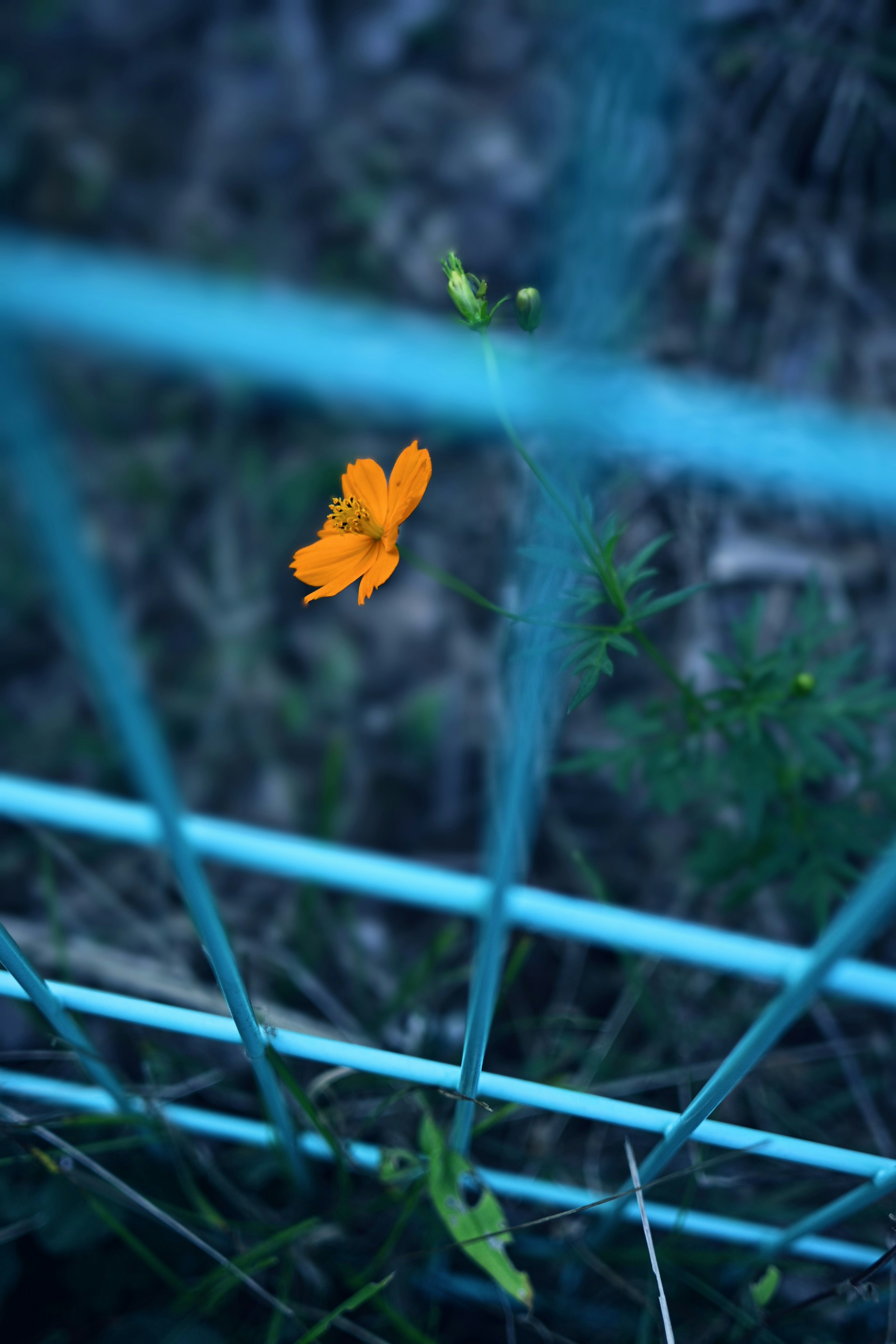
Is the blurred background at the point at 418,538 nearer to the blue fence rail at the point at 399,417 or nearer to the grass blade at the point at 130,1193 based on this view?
the grass blade at the point at 130,1193

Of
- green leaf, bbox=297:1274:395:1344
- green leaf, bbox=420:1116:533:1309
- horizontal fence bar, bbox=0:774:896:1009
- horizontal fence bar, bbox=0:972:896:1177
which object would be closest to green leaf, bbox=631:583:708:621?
horizontal fence bar, bbox=0:774:896:1009

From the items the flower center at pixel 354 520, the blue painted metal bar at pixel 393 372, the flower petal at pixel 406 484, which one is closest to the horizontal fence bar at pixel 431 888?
the blue painted metal bar at pixel 393 372

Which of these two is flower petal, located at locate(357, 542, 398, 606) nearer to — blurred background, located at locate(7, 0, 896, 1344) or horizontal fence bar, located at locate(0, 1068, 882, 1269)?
blurred background, located at locate(7, 0, 896, 1344)

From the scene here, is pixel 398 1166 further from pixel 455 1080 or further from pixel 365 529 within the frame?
pixel 365 529

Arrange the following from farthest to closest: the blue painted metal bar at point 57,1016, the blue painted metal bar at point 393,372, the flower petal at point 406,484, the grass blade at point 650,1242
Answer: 1. the flower petal at point 406,484
2. the grass blade at point 650,1242
3. the blue painted metal bar at point 57,1016
4. the blue painted metal bar at point 393,372

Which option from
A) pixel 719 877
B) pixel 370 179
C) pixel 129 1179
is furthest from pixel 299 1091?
pixel 370 179

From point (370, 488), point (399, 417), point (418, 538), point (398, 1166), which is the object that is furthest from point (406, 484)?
point (418, 538)
